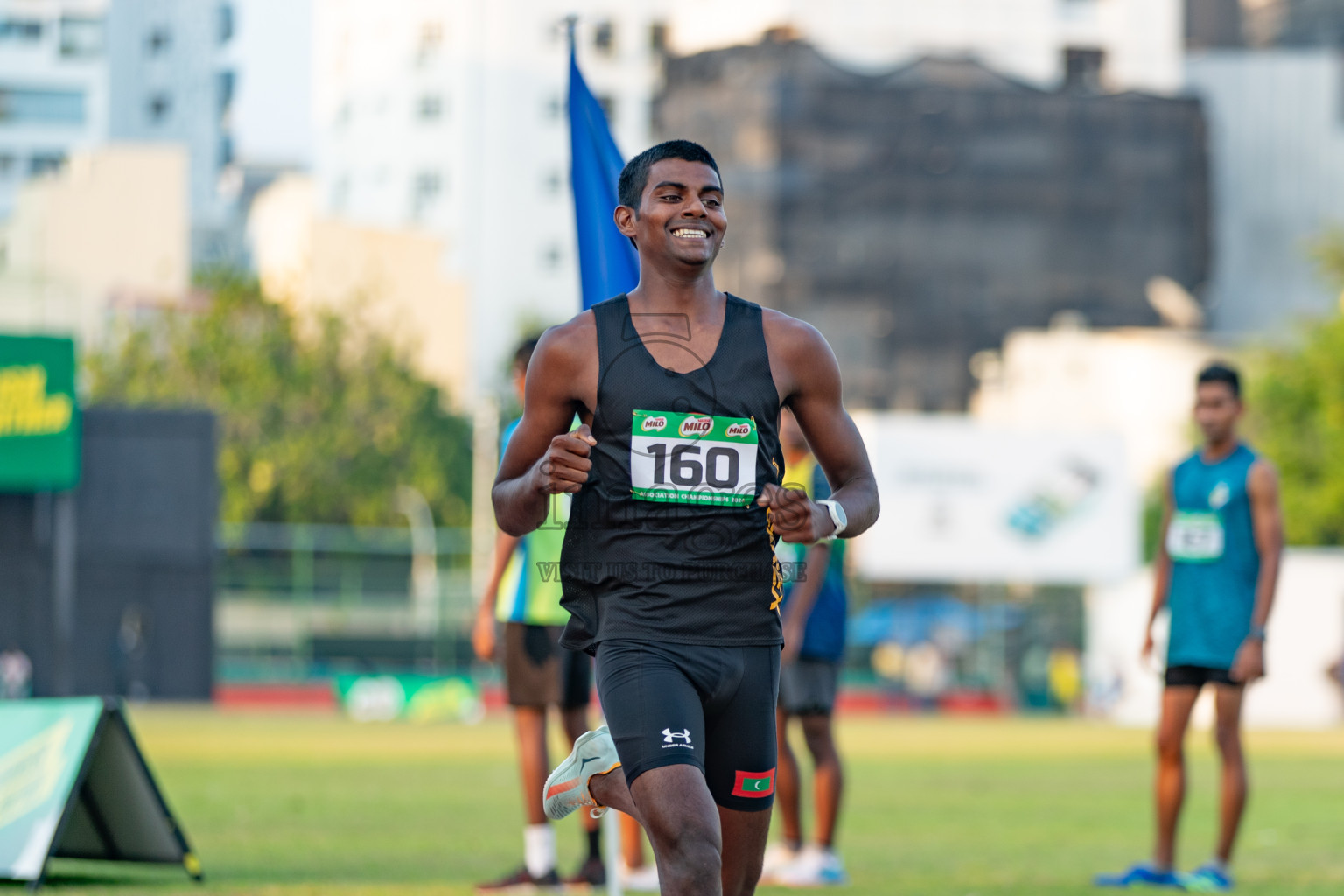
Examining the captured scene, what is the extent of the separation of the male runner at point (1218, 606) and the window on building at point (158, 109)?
345ft

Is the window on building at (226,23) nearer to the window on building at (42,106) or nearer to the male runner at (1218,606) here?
the window on building at (42,106)

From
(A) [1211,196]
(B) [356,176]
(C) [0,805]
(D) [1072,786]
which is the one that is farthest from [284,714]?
(B) [356,176]

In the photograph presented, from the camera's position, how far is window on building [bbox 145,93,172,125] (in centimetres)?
11038

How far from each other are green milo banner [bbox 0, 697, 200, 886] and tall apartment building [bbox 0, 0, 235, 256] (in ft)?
328

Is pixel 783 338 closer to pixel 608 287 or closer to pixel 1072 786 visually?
pixel 608 287

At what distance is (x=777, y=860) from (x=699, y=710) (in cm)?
497

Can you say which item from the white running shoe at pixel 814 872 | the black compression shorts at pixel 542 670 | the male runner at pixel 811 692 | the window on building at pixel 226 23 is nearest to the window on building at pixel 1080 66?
the window on building at pixel 226 23

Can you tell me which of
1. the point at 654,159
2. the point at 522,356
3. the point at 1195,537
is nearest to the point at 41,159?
the point at 522,356

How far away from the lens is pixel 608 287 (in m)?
8.65

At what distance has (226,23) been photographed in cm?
9138

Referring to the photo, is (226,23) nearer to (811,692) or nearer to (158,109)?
(158,109)

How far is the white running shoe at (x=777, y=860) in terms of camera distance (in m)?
10.2

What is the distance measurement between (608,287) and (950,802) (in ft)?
28.4

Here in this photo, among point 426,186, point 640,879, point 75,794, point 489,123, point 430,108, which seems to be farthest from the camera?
point 426,186
